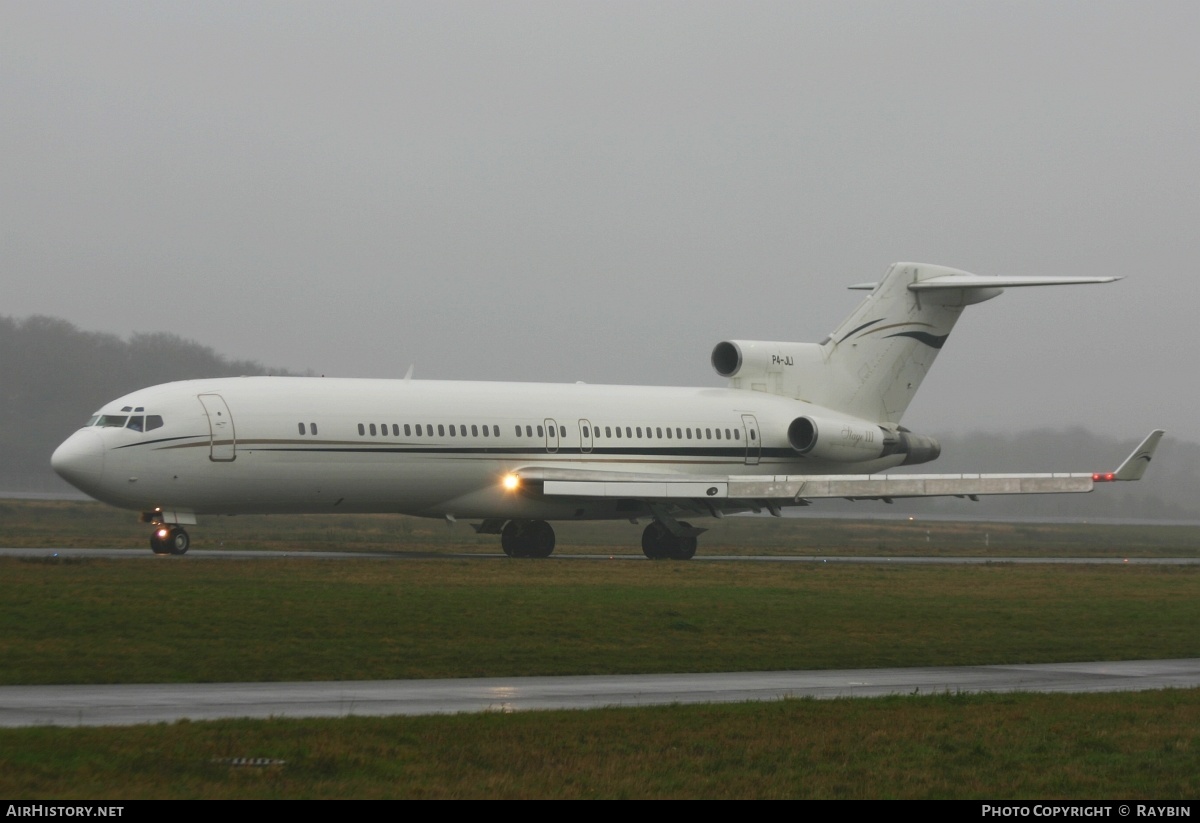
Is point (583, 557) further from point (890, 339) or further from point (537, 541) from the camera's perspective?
point (890, 339)

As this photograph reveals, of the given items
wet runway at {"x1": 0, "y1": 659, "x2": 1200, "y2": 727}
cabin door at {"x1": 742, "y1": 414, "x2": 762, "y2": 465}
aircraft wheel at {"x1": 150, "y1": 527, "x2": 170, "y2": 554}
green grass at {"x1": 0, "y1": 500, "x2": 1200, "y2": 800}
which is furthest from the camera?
cabin door at {"x1": 742, "y1": 414, "x2": 762, "y2": 465}

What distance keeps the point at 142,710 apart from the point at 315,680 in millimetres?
3187

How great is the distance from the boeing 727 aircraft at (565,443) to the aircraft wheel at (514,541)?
0.04 m

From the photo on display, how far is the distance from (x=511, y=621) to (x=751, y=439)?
72.5 feet

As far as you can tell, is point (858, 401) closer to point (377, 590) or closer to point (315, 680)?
point (377, 590)

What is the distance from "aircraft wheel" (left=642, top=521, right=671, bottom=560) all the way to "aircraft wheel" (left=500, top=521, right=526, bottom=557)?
3151mm

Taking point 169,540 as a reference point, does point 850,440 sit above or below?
above

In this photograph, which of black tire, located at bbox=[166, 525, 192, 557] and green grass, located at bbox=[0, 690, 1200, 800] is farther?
black tire, located at bbox=[166, 525, 192, 557]

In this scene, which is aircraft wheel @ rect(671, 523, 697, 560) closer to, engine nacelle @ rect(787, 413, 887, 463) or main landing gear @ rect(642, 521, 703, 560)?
main landing gear @ rect(642, 521, 703, 560)

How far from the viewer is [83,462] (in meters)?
32.9

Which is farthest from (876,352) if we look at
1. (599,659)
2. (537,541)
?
(599,659)

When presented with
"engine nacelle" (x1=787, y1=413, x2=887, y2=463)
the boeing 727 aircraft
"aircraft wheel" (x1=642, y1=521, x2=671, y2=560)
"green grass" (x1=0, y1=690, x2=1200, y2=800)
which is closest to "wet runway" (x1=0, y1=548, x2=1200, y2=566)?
"aircraft wheel" (x1=642, y1=521, x2=671, y2=560)

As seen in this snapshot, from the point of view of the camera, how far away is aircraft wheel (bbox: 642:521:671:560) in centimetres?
4033

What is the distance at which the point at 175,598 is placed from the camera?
2255cm
